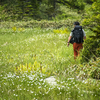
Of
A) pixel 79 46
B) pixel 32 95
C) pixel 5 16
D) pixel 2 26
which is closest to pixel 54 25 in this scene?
pixel 2 26

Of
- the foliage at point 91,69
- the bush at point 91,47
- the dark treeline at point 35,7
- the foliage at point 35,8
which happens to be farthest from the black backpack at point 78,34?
the dark treeline at point 35,7

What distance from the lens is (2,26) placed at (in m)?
23.0

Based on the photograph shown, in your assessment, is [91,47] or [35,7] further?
[35,7]

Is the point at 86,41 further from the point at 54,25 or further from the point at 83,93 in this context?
the point at 54,25

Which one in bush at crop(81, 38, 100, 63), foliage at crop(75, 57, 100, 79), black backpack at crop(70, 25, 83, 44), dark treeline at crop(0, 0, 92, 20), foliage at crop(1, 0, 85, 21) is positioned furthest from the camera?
dark treeline at crop(0, 0, 92, 20)

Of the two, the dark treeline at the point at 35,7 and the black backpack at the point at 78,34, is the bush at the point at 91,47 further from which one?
the dark treeline at the point at 35,7

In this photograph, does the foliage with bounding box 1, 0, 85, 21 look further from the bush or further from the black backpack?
the bush

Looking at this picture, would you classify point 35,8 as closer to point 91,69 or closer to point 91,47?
point 91,47

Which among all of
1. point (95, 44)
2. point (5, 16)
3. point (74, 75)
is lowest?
point (5, 16)

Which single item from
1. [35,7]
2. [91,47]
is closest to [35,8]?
[35,7]

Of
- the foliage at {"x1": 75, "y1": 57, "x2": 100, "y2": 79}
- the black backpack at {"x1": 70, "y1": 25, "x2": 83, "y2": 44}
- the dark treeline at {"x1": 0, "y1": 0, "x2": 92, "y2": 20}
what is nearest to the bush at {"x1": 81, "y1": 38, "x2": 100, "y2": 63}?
the foliage at {"x1": 75, "y1": 57, "x2": 100, "y2": 79}

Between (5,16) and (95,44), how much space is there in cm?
2742

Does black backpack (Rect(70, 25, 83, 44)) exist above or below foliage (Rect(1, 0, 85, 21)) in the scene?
above

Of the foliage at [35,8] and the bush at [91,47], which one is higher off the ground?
the bush at [91,47]
